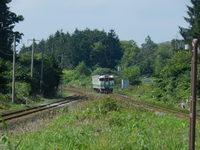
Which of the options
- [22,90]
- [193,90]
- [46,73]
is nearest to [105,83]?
[46,73]

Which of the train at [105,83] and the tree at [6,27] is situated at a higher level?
the tree at [6,27]

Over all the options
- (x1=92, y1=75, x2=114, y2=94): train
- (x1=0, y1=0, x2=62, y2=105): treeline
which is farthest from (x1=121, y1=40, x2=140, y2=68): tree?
(x1=0, y1=0, x2=62, y2=105): treeline

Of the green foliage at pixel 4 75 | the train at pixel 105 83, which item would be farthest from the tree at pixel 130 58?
the green foliage at pixel 4 75

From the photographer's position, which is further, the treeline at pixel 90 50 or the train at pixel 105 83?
the treeline at pixel 90 50

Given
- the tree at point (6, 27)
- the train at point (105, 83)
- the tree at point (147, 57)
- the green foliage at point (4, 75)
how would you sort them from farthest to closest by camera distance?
the tree at point (147, 57) < the train at point (105, 83) < the tree at point (6, 27) < the green foliage at point (4, 75)

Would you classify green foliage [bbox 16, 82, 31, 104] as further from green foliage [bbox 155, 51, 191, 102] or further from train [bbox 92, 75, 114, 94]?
train [bbox 92, 75, 114, 94]

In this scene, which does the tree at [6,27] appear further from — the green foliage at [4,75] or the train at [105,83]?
the train at [105,83]

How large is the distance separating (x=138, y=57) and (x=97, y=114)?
425ft

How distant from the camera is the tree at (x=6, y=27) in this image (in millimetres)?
48222

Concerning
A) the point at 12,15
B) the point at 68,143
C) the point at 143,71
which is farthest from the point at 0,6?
the point at 143,71

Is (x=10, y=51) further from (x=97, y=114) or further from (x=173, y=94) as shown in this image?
(x=97, y=114)

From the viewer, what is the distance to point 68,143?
952 centimetres

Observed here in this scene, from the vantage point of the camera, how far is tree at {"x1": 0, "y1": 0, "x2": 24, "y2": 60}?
48222mm

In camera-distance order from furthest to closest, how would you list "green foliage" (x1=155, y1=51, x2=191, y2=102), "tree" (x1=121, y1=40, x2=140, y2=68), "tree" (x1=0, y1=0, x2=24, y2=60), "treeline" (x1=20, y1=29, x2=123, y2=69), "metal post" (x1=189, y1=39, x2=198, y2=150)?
"treeline" (x1=20, y1=29, x2=123, y2=69)
"tree" (x1=121, y1=40, x2=140, y2=68)
"tree" (x1=0, y1=0, x2=24, y2=60)
"green foliage" (x1=155, y1=51, x2=191, y2=102)
"metal post" (x1=189, y1=39, x2=198, y2=150)
